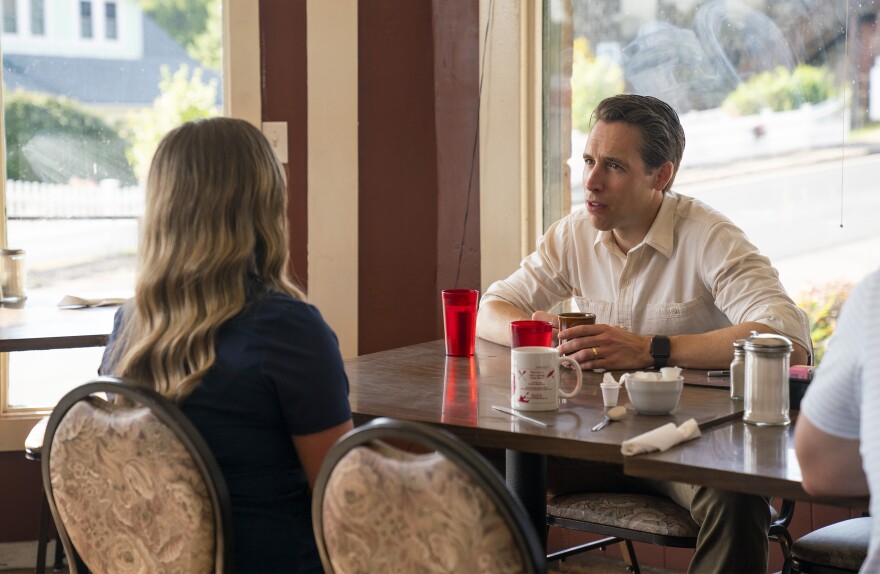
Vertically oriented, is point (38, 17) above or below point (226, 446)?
above

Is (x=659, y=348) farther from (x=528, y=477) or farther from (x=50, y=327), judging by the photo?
(x=50, y=327)

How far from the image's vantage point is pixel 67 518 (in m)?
1.61

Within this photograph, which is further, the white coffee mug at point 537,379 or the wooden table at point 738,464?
the white coffee mug at point 537,379

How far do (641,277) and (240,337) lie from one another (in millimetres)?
1393

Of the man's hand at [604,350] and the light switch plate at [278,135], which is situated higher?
the light switch plate at [278,135]

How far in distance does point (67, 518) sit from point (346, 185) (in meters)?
2.17

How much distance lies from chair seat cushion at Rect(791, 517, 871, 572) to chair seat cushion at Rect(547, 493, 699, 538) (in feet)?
0.73

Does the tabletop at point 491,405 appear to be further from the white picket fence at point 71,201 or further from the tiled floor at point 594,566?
the white picket fence at point 71,201

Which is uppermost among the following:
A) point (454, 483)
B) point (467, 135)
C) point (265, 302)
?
point (467, 135)

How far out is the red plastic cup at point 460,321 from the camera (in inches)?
93.6

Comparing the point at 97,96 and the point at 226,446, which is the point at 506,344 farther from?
the point at 97,96

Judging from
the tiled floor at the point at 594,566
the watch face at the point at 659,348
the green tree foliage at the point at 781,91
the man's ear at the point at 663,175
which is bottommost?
the tiled floor at the point at 594,566

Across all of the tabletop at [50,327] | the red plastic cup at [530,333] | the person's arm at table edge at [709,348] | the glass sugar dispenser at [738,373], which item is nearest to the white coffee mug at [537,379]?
the red plastic cup at [530,333]

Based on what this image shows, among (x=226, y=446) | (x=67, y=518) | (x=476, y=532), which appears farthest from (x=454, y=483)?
(x=67, y=518)
